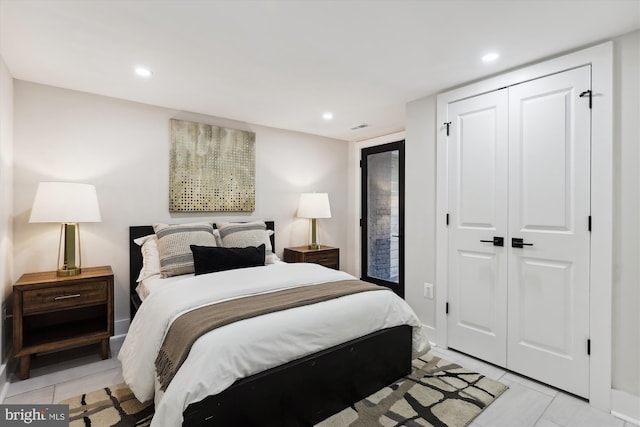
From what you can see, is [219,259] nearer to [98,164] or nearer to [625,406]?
[98,164]

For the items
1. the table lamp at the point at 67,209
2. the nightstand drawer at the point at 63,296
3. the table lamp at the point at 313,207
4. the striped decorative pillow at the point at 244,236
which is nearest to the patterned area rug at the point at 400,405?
the nightstand drawer at the point at 63,296

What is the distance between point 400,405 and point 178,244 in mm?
2146

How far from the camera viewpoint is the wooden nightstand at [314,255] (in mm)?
3992

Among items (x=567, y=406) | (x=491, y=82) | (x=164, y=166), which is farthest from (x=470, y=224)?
(x=164, y=166)

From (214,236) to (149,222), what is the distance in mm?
694

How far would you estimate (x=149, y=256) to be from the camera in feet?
9.54

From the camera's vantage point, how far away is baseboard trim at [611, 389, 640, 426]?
74.0 inches

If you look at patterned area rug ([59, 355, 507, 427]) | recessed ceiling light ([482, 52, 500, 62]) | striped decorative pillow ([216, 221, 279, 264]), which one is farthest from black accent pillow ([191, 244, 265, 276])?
recessed ceiling light ([482, 52, 500, 62])

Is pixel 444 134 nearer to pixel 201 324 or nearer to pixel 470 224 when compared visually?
pixel 470 224

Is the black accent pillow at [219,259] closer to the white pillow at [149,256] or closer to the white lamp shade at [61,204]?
the white pillow at [149,256]

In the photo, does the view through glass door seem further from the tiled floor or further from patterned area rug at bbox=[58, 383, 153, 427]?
patterned area rug at bbox=[58, 383, 153, 427]

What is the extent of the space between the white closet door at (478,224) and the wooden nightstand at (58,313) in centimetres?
296

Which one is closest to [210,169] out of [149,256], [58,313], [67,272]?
[149,256]

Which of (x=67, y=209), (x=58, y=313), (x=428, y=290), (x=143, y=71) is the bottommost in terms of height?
(x=58, y=313)
